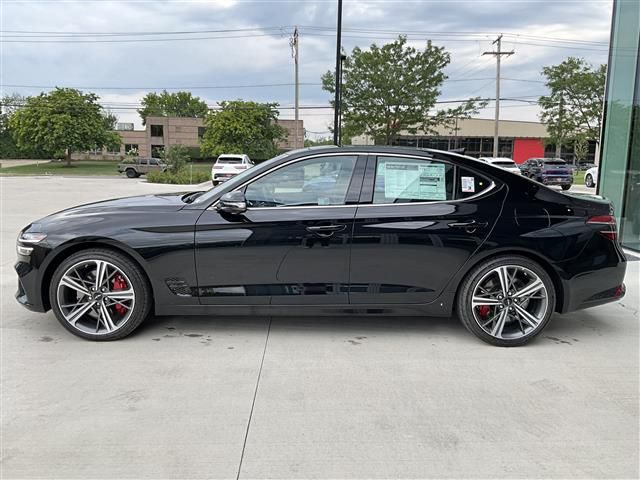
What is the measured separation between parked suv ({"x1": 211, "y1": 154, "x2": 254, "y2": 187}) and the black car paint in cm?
2015

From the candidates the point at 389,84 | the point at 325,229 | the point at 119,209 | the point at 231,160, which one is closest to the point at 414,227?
the point at 325,229

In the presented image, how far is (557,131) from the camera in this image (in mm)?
46562

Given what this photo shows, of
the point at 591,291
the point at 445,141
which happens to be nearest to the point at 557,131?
the point at 445,141

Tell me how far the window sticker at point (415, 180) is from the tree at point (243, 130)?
46.9 m

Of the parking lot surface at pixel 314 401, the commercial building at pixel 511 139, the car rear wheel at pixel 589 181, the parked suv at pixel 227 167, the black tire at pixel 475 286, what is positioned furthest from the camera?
the commercial building at pixel 511 139

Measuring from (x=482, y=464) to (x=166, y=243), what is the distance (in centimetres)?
280

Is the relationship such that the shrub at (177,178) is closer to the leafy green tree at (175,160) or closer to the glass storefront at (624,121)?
the leafy green tree at (175,160)

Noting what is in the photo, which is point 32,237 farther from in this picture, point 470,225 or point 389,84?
point 389,84

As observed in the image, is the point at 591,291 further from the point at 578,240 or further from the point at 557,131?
the point at 557,131

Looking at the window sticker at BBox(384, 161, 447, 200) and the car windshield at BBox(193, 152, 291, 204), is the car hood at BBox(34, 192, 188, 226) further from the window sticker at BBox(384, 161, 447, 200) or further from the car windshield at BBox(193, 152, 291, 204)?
the window sticker at BBox(384, 161, 447, 200)

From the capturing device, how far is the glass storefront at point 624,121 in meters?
8.37

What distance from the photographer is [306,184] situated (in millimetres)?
4180

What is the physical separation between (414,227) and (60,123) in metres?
54.5

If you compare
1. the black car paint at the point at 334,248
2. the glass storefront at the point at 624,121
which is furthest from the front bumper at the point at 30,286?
the glass storefront at the point at 624,121
